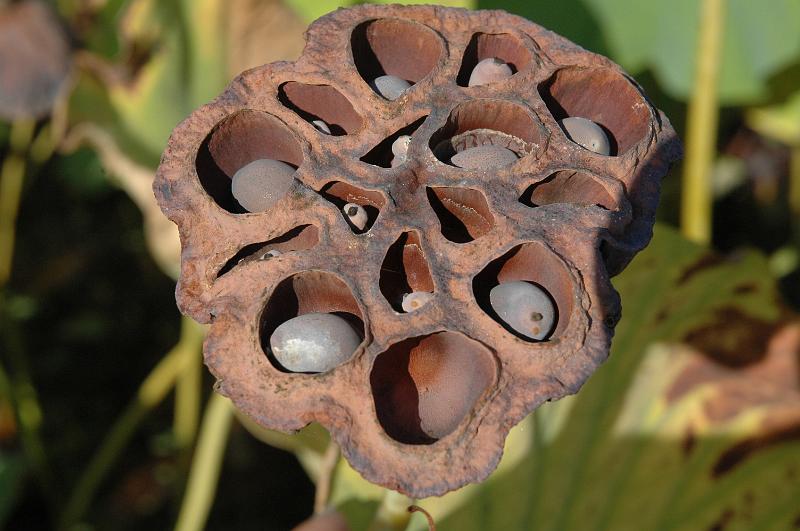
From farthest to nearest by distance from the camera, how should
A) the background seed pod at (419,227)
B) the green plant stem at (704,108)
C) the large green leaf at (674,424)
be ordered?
the green plant stem at (704,108) < the large green leaf at (674,424) < the background seed pod at (419,227)

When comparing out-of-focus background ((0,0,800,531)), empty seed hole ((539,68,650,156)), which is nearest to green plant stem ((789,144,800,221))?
out-of-focus background ((0,0,800,531))

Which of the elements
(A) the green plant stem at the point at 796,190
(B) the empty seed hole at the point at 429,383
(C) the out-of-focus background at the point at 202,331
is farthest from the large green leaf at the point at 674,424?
(A) the green plant stem at the point at 796,190

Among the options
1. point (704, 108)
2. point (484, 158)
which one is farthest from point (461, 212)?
point (704, 108)

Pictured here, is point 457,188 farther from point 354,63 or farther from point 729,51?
point 729,51

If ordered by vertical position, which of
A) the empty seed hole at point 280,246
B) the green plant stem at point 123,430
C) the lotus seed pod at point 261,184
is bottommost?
the green plant stem at point 123,430

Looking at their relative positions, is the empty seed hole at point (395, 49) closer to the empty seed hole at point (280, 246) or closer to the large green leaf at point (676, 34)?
the empty seed hole at point (280, 246)

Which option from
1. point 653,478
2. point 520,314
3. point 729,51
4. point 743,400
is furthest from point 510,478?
point 729,51

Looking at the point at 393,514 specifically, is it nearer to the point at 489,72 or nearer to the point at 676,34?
the point at 489,72

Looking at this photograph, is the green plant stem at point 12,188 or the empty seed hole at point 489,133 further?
the green plant stem at point 12,188
